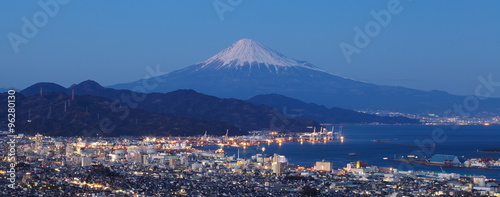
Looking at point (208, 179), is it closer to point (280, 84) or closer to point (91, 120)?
point (91, 120)

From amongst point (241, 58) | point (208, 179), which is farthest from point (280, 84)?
point (208, 179)

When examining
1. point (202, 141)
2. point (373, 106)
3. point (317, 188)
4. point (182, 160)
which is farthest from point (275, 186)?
point (373, 106)

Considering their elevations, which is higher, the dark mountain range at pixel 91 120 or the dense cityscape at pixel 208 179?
the dark mountain range at pixel 91 120

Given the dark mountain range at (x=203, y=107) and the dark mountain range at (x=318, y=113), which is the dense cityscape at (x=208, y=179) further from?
the dark mountain range at (x=318, y=113)

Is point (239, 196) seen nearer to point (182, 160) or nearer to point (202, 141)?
point (182, 160)

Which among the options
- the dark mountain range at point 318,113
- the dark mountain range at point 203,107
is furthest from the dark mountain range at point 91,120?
the dark mountain range at point 318,113

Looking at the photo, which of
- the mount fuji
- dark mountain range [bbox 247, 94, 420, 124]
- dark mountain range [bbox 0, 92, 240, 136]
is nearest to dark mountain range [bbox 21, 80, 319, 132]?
dark mountain range [bbox 0, 92, 240, 136]
